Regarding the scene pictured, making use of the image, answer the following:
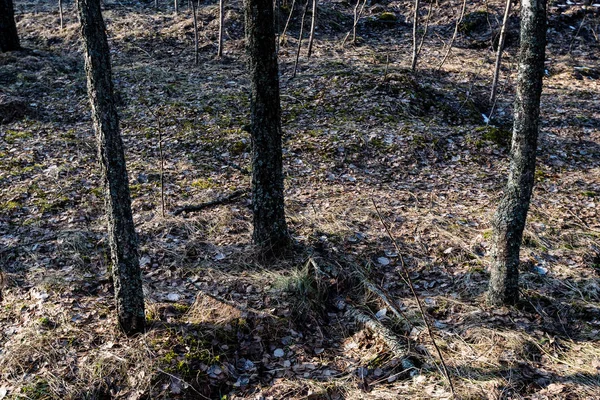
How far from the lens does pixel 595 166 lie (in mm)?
7977

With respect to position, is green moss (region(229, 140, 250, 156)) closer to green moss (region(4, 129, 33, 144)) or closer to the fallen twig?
the fallen twig

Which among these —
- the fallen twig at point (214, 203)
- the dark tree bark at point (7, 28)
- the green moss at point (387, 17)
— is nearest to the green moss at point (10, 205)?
the fallen twig at point (214, 203)

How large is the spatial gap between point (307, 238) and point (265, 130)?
66.8 inches

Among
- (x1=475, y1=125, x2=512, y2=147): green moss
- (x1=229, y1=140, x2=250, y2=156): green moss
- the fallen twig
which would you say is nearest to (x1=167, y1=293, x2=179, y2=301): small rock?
the fallen twig

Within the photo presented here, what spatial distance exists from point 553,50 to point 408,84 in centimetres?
606

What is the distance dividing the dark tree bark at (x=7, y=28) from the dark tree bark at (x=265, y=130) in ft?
36.5

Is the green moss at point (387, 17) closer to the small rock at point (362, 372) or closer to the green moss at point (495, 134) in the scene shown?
the green moss at point (495, 134)

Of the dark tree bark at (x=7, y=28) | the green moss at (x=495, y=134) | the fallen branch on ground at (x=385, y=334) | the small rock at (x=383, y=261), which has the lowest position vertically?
the fallen branch on ground at (x=385, y=334)

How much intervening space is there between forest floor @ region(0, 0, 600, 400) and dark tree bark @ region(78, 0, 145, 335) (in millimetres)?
361

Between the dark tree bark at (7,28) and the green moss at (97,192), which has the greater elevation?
the dark tree bark at (7,28)

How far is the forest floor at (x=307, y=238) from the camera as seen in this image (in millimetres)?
4027

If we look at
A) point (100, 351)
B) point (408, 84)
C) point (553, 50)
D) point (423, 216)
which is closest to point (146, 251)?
point (100, 351)

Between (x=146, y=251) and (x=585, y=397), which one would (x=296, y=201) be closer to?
(x=146, y=251)

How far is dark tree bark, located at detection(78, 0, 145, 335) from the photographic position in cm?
348
